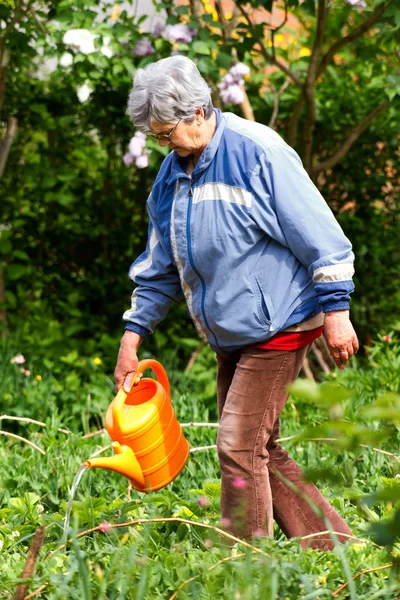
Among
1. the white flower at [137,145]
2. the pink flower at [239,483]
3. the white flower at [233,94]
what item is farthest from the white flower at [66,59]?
the pink flower at [239,483]

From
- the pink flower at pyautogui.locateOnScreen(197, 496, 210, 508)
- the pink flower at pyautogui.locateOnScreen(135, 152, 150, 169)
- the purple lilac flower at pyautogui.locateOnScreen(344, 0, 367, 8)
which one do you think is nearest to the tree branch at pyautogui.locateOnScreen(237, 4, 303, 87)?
the purple lilac flower at pyautogui.locateOnScreen(344, 0, 367, 8)

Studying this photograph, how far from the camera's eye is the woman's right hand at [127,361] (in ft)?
8.92

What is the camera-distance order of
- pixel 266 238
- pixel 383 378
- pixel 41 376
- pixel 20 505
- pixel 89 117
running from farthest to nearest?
pixel 89 117 → pixel 41 376 → pixel 383 378 → pixel 20 505 → pixel 266 238

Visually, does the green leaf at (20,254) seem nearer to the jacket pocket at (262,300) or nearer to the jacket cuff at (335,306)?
the jacket pocket at (262,300)

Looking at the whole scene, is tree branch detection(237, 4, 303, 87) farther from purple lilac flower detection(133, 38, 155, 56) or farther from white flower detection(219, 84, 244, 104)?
purple lilac flower detection(133, 38, 155, 56)

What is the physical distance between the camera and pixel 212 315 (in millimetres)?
2457

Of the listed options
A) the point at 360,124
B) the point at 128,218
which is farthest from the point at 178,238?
the point at 128,218

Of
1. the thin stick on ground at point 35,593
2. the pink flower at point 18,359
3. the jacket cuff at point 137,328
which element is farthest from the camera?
the pink flower at point 18,359

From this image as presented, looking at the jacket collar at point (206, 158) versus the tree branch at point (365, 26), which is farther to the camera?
the tree branch at point (365, 26)

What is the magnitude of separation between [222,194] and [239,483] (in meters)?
0.78

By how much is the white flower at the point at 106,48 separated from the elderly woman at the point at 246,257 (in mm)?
1714

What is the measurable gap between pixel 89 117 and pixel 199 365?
1.63 meters

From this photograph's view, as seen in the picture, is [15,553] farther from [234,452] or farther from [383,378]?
[383,378]

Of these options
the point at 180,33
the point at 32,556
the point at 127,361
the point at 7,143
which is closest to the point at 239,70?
the point at 180,33
